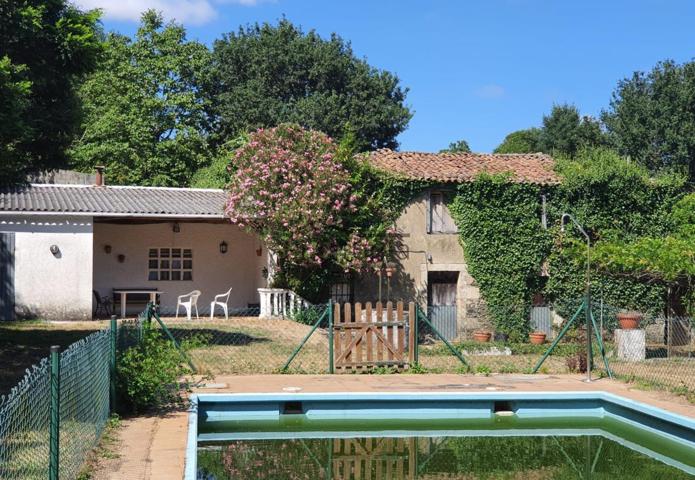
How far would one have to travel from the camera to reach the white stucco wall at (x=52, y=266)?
69.3 feet

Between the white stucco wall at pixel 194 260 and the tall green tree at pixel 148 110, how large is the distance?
11643mm

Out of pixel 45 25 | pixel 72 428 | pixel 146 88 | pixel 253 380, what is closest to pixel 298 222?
pixel 253 380

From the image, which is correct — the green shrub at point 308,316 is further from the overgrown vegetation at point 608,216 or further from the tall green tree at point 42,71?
the tall green tree at point 42,71

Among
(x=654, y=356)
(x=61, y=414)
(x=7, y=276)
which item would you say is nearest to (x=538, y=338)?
A: (x=654, y=356)

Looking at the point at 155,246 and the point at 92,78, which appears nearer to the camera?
the point at 155,246

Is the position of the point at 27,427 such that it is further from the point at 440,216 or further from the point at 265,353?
the point at 440,216

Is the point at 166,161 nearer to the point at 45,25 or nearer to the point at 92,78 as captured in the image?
the point at 92,78

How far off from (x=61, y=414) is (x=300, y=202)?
1447cm

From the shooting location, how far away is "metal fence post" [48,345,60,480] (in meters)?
6.18

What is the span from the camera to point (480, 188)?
24.2 meters

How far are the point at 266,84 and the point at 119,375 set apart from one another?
2977cm

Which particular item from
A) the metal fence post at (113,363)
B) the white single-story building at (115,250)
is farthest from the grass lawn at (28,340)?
the metal fence post at (113,363)

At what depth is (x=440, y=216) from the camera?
24.4m

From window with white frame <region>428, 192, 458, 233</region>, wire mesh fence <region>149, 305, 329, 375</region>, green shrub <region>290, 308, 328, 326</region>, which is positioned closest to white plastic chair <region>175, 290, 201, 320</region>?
wire mesh fence <region>149, 305, 329, 375</region>
